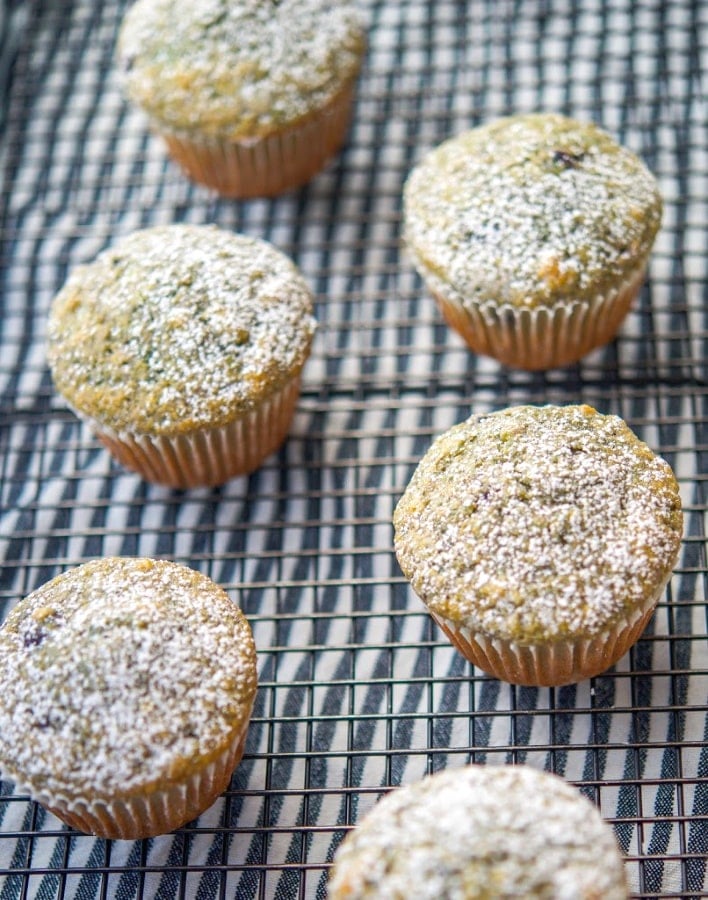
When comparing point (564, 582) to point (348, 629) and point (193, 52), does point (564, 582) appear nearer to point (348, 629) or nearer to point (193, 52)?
point (348, 629)

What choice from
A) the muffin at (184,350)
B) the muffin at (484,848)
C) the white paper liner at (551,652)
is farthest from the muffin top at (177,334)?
the muffin at (484,848)

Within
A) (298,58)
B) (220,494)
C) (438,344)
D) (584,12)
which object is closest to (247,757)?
(220,494)

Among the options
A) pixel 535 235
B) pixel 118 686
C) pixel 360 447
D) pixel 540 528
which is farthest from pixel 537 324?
pixel 118 686

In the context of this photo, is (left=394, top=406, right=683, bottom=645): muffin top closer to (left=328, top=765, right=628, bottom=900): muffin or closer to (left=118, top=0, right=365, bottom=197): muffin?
(left=328, top=765, right=628, bottom=900): muffin

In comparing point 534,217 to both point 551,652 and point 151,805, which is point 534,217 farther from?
point 151,805

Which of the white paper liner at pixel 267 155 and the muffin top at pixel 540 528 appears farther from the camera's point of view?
the white paper liner at pixel 267 155

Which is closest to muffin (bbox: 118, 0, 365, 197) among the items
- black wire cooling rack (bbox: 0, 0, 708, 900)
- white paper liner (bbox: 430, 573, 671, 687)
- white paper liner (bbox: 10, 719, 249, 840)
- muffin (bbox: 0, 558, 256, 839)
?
black wire cooling rack (bbox: 0, 0, 708, 900)

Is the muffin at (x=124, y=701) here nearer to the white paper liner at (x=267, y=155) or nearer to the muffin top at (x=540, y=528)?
the muffin top at (x=540, y=528)
